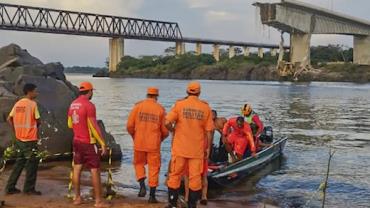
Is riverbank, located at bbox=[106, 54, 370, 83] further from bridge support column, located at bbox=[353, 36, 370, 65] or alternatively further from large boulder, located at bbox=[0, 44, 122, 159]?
large boulder, located at bbox=[0, 44, 122, 159]

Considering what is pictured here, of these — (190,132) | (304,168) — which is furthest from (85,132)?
(304,168)

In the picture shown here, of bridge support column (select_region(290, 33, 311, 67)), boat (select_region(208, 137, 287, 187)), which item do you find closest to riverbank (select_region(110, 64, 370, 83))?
bridge support column (select_region(290, 33, 311, 67))

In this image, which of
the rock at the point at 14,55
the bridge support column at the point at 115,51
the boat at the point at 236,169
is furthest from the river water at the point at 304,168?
the bridge support column at the point at 115,51

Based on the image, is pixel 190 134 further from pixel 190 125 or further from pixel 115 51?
pixel 115 51

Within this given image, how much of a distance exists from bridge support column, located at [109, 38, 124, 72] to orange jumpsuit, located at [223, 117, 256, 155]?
13930cm

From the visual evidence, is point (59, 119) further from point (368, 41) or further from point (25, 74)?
point (368, 41)

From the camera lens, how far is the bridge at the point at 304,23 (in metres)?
98.2

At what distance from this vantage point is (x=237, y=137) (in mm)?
14141

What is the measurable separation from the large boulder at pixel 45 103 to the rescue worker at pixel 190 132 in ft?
23.1

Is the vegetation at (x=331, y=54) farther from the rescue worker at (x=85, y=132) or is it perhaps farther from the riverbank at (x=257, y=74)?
the rescue worker at (x=85, y=132)

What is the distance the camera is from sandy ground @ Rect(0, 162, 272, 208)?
1004cm

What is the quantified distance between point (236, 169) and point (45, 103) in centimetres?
566

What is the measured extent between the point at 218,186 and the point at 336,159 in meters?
8.36

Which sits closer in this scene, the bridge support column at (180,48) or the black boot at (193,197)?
the black boot at (193,197)
